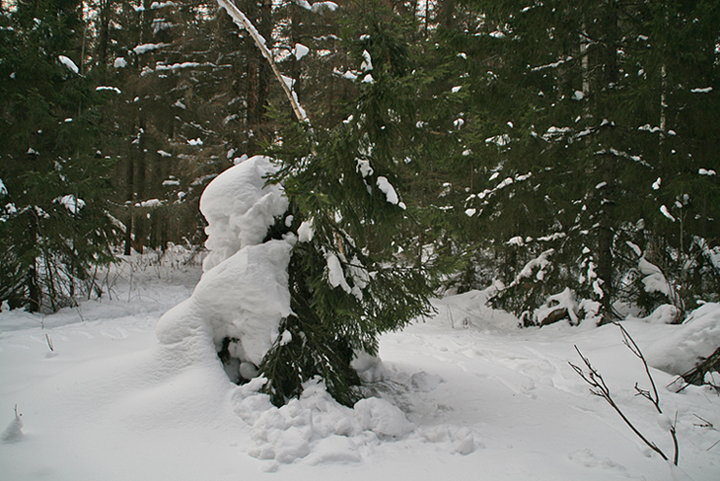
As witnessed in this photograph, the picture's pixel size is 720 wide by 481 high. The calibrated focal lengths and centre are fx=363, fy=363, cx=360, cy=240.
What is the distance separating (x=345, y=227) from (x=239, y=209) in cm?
101

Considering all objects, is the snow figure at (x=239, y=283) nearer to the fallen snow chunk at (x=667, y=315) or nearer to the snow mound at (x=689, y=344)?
the snow mound at (x=689, y=344)

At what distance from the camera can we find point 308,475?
210 cm

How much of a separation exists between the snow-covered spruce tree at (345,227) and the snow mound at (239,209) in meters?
0.21

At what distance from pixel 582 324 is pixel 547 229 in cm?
321

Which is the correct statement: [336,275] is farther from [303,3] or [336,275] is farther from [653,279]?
[303,3]

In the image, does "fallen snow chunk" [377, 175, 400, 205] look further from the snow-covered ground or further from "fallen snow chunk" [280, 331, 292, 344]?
the snow-covered ground

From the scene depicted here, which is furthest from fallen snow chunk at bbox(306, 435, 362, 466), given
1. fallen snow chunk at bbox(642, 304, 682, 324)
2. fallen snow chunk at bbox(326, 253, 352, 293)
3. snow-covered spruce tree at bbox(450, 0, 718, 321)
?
fallen snow chunk at bbox(642, 304, 682, 324)

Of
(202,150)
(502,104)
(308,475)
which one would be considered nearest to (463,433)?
(308,475)

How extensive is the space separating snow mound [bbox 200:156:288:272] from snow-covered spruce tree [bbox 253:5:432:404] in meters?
0.21

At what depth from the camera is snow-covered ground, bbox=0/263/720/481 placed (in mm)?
2143

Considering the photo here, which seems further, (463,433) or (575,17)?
(575,17)

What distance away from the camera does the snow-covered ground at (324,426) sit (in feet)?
7.03

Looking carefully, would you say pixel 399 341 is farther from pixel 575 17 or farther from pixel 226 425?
pixel 575 17

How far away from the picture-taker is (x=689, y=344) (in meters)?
4.25
